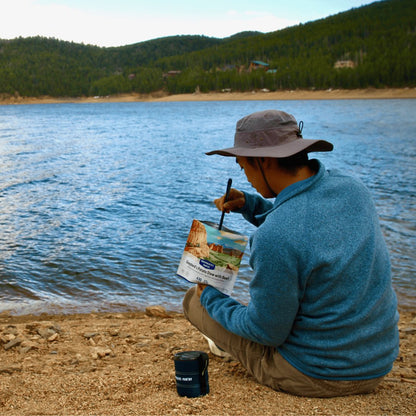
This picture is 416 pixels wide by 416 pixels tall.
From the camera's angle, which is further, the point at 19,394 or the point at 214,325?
the point at 19,394

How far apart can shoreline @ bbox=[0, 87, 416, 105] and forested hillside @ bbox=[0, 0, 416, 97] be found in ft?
5.62

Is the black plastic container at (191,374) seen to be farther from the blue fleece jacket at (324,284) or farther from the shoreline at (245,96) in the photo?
the shoreline at (245,96)

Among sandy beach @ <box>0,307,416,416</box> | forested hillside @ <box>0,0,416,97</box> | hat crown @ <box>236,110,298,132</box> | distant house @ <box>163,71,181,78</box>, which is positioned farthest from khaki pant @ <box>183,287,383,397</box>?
distant house @ <box>163,71,181,78</box>

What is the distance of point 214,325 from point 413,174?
1404 centimetres

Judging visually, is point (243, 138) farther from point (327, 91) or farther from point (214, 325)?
point (327, 91)

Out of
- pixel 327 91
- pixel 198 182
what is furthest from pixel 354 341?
pixel 327 91

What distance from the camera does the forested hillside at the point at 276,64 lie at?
117125 millimetres

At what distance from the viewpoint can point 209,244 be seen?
117 inches

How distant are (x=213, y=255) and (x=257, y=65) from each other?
161 metres

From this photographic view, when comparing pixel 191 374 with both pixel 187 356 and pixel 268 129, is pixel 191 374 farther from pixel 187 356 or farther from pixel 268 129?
pixel 268 129

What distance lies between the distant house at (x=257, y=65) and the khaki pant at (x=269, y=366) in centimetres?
15332

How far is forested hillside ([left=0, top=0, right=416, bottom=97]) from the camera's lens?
384ft

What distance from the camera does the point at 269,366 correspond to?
2.89 meters

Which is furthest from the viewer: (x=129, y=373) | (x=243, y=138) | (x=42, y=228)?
(x=42, y=228)
